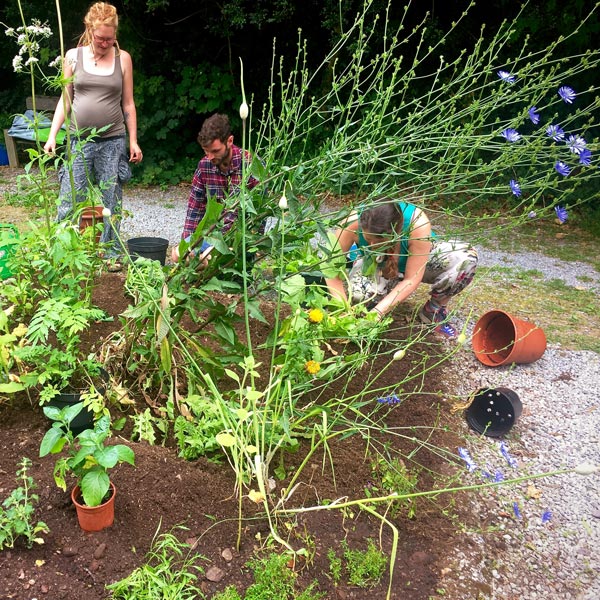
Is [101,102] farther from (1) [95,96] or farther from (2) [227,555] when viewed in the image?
(2) [227,555]

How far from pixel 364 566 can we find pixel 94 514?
84 cm

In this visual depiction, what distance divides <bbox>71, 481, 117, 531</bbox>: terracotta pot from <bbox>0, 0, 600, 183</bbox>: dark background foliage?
22.5 ft

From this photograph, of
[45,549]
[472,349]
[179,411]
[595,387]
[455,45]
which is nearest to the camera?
[45,549]

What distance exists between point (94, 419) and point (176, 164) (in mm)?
6909

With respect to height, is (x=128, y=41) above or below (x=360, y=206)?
below

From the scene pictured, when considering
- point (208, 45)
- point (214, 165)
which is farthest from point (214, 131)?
point (208, 45)

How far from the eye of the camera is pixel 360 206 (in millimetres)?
1979

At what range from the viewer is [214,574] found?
70.5 inches

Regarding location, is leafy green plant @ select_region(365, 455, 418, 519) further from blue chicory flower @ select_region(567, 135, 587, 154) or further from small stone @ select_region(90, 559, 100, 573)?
blue chicory flower @ select_region(567, 135, 587, 154)

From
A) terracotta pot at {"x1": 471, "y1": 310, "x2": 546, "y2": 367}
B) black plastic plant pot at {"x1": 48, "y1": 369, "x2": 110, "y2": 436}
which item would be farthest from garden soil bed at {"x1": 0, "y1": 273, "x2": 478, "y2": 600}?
terracotta pot at {"x1": 471, "y1": 310, "x2": 546, "y2": 367}

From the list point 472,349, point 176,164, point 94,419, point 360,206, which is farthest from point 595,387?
point 176,164

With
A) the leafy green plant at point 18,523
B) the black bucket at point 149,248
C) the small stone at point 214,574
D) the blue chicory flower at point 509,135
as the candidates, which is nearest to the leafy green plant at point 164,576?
the small stone at point 214,574

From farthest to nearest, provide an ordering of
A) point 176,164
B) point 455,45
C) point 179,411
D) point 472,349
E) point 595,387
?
point 176,164, point 455,45, point 472,349, point 595,387, point 179,411

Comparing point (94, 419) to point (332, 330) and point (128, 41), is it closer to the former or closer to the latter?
point (332, 330)
